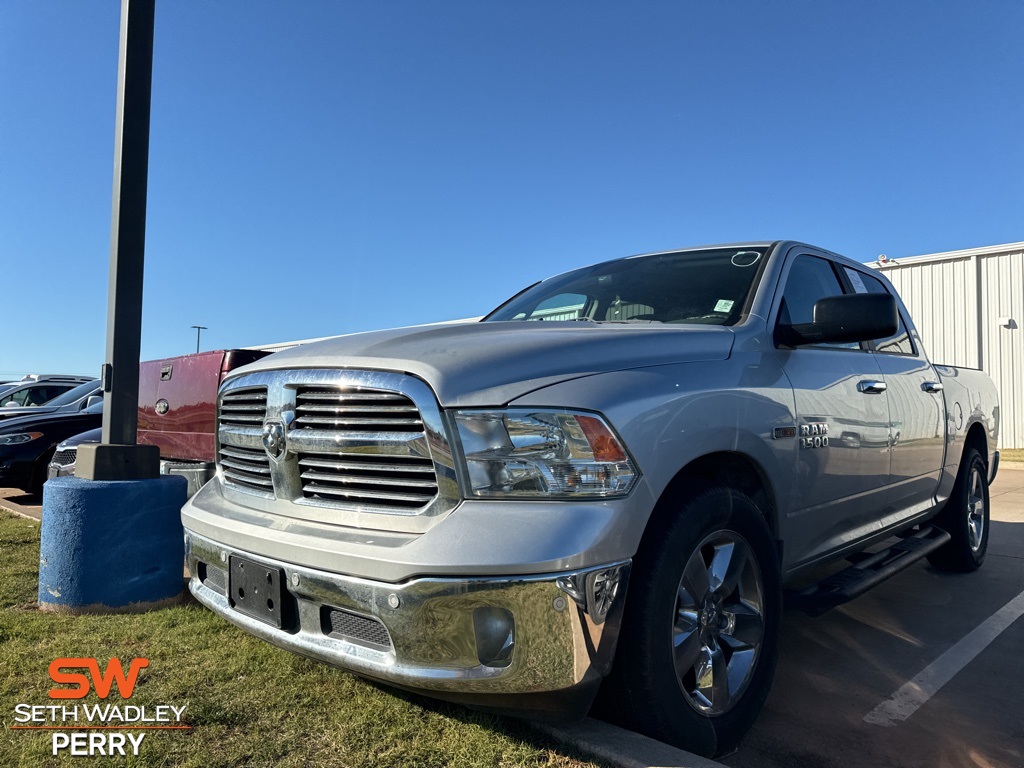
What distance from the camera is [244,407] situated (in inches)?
104

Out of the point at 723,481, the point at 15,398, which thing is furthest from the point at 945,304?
the point at 15,398

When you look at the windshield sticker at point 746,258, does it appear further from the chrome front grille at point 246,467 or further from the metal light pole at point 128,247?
the metal light pole at point 128,247

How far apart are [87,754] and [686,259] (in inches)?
123

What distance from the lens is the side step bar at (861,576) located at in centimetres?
301

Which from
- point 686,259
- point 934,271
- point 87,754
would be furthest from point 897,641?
point 934,271

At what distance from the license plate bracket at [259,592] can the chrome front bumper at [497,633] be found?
0.29 meters

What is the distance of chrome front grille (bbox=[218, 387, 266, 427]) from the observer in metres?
2.54

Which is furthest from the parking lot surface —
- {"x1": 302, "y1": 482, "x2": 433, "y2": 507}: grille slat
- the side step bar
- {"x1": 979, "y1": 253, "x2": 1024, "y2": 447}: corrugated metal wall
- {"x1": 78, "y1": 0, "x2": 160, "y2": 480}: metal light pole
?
{"x1": 979, "y1": 253, "x2": 1024, "y2": 447}: corrugated metal wall

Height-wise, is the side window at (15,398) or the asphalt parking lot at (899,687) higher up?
the side window at (15,398)

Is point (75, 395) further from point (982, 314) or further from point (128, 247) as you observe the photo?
point (982, 314)

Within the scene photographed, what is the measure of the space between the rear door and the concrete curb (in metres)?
1.10

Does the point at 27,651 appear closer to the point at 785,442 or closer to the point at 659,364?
the point at 659,364

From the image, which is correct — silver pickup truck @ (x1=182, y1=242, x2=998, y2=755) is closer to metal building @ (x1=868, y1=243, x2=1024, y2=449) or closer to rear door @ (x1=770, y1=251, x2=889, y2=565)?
rear door @ (x1=770, y1=251, x2=889, y2=565)

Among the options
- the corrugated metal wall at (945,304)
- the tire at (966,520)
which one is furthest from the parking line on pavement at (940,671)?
the corrugated metal wall at (945,304)
